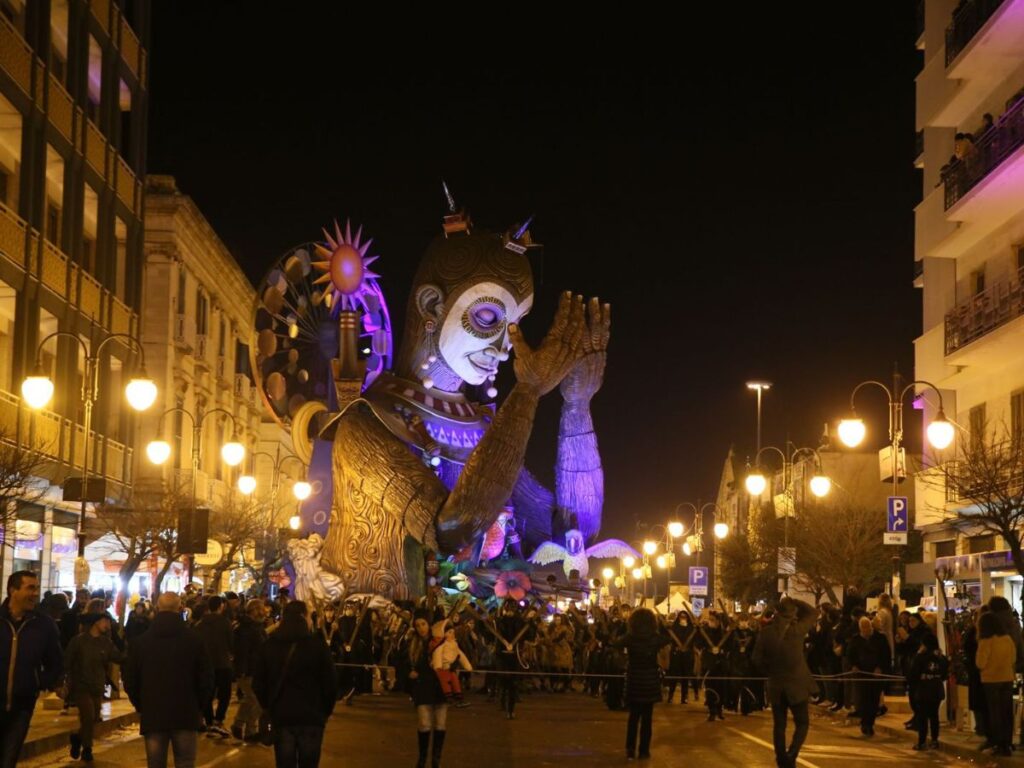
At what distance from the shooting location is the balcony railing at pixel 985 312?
31047mm

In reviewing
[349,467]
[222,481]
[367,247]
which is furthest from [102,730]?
[222,481]

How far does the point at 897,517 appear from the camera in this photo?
29.8m

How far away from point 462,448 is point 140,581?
1301 cm

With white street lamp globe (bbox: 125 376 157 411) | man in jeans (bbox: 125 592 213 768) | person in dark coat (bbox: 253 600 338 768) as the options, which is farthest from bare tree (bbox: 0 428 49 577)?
person in dark coat (bbox: 253 600 338 768)

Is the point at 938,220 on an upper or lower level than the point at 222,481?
upper

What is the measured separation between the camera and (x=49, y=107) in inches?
1334

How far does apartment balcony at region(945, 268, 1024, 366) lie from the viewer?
1217 inches

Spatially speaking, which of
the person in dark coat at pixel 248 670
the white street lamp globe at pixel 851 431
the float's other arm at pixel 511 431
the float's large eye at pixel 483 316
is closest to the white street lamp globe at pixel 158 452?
the person in dark coat at pixel 248 670

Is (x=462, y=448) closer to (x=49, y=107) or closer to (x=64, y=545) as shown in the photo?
(x=64, y=545)

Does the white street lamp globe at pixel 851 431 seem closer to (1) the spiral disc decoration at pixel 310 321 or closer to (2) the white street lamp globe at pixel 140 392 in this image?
(2) the white street lamp globe at pixel 140 392

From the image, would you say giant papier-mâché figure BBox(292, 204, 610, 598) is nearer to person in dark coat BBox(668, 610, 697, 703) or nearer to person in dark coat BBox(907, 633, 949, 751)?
person in dark coat BBox(668, 610, 697, 703)

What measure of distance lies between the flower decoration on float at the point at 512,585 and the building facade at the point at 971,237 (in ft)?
35.3

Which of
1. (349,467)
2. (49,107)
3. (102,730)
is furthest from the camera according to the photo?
(349,467)

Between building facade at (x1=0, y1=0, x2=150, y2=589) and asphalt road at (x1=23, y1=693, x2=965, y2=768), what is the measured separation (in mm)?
9068
